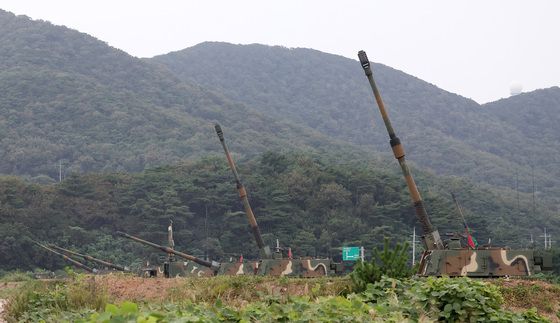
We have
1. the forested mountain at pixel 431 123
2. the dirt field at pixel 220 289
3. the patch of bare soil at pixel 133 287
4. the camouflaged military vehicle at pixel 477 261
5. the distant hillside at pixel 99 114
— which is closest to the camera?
the dirt field at pixel 220 289

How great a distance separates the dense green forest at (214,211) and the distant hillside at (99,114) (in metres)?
27.5

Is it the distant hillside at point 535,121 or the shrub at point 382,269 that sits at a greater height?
the distant hillside at point 535,121

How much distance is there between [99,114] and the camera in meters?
121

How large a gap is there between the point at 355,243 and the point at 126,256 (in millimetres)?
18848

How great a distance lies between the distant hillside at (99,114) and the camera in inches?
4210

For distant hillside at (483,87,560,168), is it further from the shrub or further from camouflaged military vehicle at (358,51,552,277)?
the shrub

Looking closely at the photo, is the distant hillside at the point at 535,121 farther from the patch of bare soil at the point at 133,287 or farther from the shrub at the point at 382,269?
the shrub at the point at 382,269

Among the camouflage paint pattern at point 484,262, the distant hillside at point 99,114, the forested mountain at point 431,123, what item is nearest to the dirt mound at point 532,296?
the camouflage paint pattern at point 484,262

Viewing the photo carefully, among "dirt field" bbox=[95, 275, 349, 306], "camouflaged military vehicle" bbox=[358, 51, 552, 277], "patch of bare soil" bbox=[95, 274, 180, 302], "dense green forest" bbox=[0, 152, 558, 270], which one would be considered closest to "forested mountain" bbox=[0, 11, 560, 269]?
"dense green forest" bbox=[0, 152, 558, 270]

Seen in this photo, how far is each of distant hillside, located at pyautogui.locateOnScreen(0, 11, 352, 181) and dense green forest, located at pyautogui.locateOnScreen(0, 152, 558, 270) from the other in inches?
1081

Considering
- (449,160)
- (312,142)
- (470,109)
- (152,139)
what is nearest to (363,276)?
(152,139)

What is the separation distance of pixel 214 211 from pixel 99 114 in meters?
49.1

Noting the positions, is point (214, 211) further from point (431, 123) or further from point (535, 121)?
point (535, 121)

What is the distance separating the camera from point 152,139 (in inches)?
4518
